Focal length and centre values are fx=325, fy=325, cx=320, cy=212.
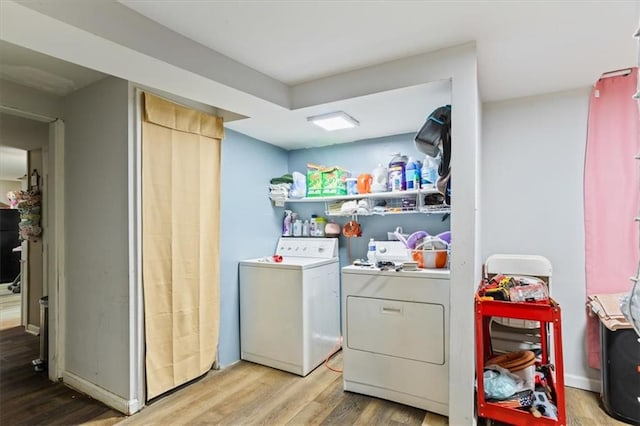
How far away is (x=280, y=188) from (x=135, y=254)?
61.6 inches

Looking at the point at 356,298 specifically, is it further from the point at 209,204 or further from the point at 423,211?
the point at 209,204

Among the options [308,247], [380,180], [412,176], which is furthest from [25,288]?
[412,176]

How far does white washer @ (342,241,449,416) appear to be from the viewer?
83.7 inches

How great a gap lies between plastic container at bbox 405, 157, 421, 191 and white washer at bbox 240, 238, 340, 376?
1.01 meters

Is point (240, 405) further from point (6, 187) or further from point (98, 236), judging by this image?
point (6, 187)

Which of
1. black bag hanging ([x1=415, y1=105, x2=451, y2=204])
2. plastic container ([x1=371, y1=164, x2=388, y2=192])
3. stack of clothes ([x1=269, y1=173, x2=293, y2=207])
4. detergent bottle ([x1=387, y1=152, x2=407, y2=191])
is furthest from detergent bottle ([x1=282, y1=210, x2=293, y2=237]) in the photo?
black bag hanging ([x1=415, y1=105, x2=451, y2=204])

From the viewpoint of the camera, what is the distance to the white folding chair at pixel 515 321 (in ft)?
8.08

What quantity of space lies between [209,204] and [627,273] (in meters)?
3.21

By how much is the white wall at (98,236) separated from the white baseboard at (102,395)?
3 cm

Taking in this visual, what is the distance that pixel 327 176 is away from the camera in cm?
328

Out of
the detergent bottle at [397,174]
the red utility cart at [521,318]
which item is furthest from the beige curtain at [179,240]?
the red utility cart at [521,318]

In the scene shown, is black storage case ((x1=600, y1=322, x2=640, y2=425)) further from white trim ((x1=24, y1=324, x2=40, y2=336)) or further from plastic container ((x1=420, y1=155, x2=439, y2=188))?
white trim ((x1=24, y1=324, x2=40, y2=336))

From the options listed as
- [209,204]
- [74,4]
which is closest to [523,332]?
[209,204]

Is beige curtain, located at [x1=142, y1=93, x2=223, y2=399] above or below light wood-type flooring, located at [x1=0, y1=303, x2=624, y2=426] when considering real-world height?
above
